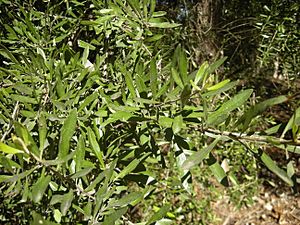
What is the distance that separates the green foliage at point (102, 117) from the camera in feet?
2.34

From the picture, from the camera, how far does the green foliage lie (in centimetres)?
71

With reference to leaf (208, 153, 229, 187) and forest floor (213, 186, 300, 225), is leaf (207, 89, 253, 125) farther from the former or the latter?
forest floor (213, 186, 300, 225)

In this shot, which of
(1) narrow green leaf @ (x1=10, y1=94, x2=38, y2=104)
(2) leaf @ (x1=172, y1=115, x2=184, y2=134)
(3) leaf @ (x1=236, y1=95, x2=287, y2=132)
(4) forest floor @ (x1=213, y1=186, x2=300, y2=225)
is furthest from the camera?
(4) forest floor @ (x1=213, y1=186, x2=300, y2=225)

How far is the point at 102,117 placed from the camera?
3.15 ft

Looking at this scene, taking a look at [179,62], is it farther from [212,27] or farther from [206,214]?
[206,214]

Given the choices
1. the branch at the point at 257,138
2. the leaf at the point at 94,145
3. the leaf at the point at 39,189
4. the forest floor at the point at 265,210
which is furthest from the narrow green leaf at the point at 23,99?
the forest floor at the point at 265,210

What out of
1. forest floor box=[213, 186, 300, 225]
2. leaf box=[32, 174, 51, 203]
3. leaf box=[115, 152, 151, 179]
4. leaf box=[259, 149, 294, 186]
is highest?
leaf box=[32, 174, 51, 203]

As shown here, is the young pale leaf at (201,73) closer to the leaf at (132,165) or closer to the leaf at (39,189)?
the leaf at (132,165)

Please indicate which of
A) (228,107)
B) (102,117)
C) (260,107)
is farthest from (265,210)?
(260,107)

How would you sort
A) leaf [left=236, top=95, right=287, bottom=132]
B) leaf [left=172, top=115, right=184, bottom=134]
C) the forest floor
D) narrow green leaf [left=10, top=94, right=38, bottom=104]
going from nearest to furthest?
leaf [left=236, top=95, right=287, bottom=132], leaf [left=172, top=115, right=184, bottom=134], narrow green leaf [left=10, top=94, right=38, bottom=104], the forest floor

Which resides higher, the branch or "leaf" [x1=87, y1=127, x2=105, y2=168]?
the branch

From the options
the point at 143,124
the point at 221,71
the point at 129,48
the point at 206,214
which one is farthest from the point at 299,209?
the point at 143,124

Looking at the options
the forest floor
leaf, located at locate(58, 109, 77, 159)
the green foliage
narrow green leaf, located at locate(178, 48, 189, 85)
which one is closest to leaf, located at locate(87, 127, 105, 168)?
the green foliage

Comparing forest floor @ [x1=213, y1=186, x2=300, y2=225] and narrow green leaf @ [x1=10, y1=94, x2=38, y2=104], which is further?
forest floor @ [x1=213, y1=186, x2=300, y2=225]
